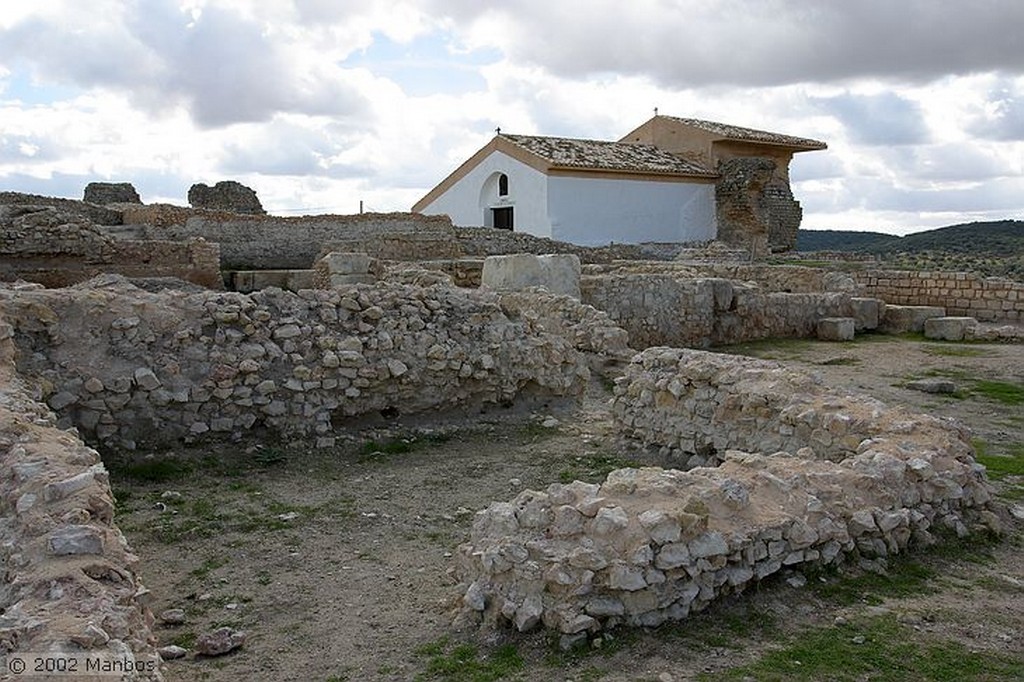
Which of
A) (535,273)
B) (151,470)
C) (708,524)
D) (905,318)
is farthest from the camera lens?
(905,318)

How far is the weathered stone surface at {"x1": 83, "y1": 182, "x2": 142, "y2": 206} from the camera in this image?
69.6ft

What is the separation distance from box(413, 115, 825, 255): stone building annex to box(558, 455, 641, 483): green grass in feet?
67.2

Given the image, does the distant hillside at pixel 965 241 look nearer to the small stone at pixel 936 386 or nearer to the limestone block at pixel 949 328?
the limestone block at pixel 949 328

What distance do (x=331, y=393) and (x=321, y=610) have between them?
355cm

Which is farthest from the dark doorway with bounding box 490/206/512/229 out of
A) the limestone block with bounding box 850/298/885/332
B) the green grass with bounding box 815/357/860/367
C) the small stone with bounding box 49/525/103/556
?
the small stone with bounding box 49/525/103/556

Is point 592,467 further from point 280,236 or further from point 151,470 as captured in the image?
point 280,236

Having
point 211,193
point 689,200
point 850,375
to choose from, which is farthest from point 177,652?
point 689,200

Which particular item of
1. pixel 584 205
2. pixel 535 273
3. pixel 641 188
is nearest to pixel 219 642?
pixel 535 273

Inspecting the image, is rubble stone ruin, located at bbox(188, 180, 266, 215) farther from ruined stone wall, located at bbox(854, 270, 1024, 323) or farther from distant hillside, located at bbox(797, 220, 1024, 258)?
distant hillside, located at bbox(797, 220, 1024, 258)

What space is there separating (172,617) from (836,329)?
13.5 meters

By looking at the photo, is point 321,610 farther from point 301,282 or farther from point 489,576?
point 301,282

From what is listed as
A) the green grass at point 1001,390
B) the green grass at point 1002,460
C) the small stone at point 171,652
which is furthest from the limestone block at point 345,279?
the small stone at point 171,652

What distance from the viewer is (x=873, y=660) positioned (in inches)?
148

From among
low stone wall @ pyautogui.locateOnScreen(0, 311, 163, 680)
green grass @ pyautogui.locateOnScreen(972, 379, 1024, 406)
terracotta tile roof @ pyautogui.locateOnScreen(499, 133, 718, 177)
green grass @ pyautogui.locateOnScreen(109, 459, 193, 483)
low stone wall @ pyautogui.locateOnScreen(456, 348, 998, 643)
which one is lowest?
green grass @ pyautogui.locateOnScreen(972, 379, 1024, 406)
